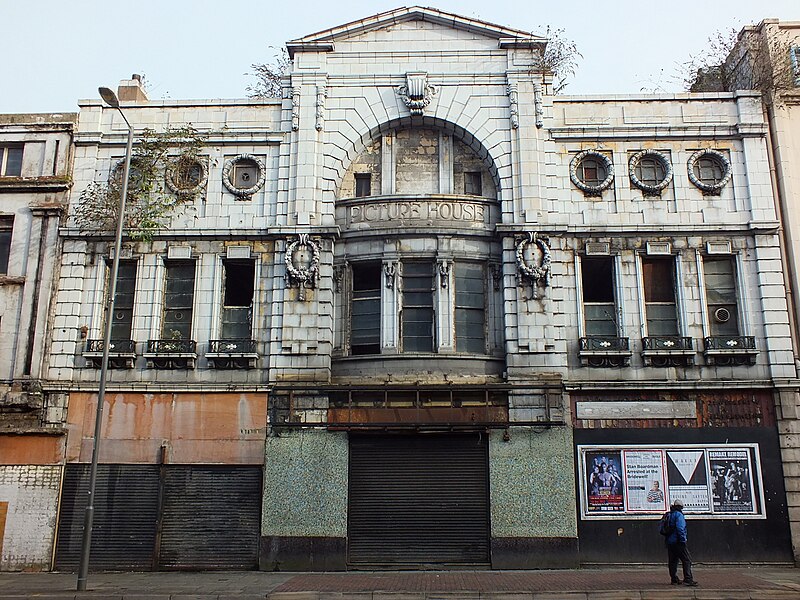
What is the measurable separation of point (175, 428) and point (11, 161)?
31.0 ft

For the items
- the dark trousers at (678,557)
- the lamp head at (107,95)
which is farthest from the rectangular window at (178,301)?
the dark trousers at (678,557)

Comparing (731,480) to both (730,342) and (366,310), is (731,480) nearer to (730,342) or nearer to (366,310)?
(730,342)

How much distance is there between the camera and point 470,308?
19.9 metres

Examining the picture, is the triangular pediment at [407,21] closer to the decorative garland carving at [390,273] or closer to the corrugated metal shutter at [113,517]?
the decorative garland carving at [390,273]

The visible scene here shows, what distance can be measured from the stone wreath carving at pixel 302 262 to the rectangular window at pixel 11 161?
27.9 feet

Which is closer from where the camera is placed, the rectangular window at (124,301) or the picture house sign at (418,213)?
the picture house sign at (418,213)

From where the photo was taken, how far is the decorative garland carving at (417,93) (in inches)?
818

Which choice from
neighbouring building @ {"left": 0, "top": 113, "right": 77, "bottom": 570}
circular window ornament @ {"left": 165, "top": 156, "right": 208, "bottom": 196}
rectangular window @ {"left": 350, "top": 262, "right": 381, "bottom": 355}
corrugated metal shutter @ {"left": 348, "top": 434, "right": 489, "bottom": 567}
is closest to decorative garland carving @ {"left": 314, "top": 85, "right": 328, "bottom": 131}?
circular window ornament @ {"left": 165, "top": 156, "right": 208, "bottom": 196}

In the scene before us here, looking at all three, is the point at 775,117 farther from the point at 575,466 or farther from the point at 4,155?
the point at 4,155

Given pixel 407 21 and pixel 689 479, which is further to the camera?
pixel 407 21

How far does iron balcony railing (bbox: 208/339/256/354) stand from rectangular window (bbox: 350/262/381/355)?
2696 mm

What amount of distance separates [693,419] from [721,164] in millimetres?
7274

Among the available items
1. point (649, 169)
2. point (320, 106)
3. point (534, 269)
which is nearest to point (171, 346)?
point (320, 106)

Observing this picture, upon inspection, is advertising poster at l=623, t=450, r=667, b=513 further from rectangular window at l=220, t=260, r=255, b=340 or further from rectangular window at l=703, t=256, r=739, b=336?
rectangular window at l=220, t=260, r=255, b=340
